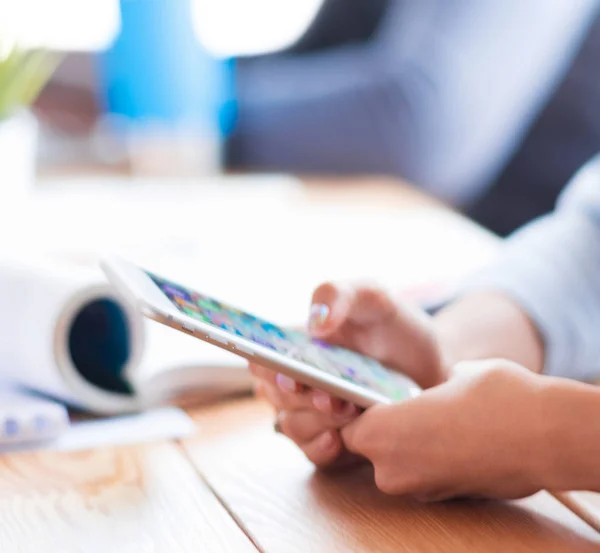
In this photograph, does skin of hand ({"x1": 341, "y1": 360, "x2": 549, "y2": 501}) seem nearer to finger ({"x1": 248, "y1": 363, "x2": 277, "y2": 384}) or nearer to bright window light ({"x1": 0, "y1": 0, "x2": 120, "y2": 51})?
finger ({"x1": 248, "y1": 363, "x2": 277, "y2": 384})

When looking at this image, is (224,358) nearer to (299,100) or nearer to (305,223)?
(305,223)

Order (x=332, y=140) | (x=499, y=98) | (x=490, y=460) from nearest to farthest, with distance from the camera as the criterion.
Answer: (x=490, y=460)
(x=499, y=98)
(x=332, y=140)

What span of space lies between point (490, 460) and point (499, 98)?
4.15 feet

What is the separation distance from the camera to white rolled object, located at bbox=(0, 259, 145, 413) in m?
0.54

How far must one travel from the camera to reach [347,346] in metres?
0.54

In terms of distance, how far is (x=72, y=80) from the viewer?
178cm

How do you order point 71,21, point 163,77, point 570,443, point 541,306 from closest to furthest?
point 570,443
point 541,306
point 163,77
point 71,21

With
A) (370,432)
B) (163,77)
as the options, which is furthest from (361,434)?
(163,77)

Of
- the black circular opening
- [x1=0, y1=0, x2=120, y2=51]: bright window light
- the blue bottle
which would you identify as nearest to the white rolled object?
the black circular opening

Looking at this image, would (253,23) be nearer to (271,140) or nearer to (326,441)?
(271,140)

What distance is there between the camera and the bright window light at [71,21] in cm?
158

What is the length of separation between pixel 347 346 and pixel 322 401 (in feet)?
0.25

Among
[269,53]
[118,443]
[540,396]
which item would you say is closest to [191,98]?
[269,53]

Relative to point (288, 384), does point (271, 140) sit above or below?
below
